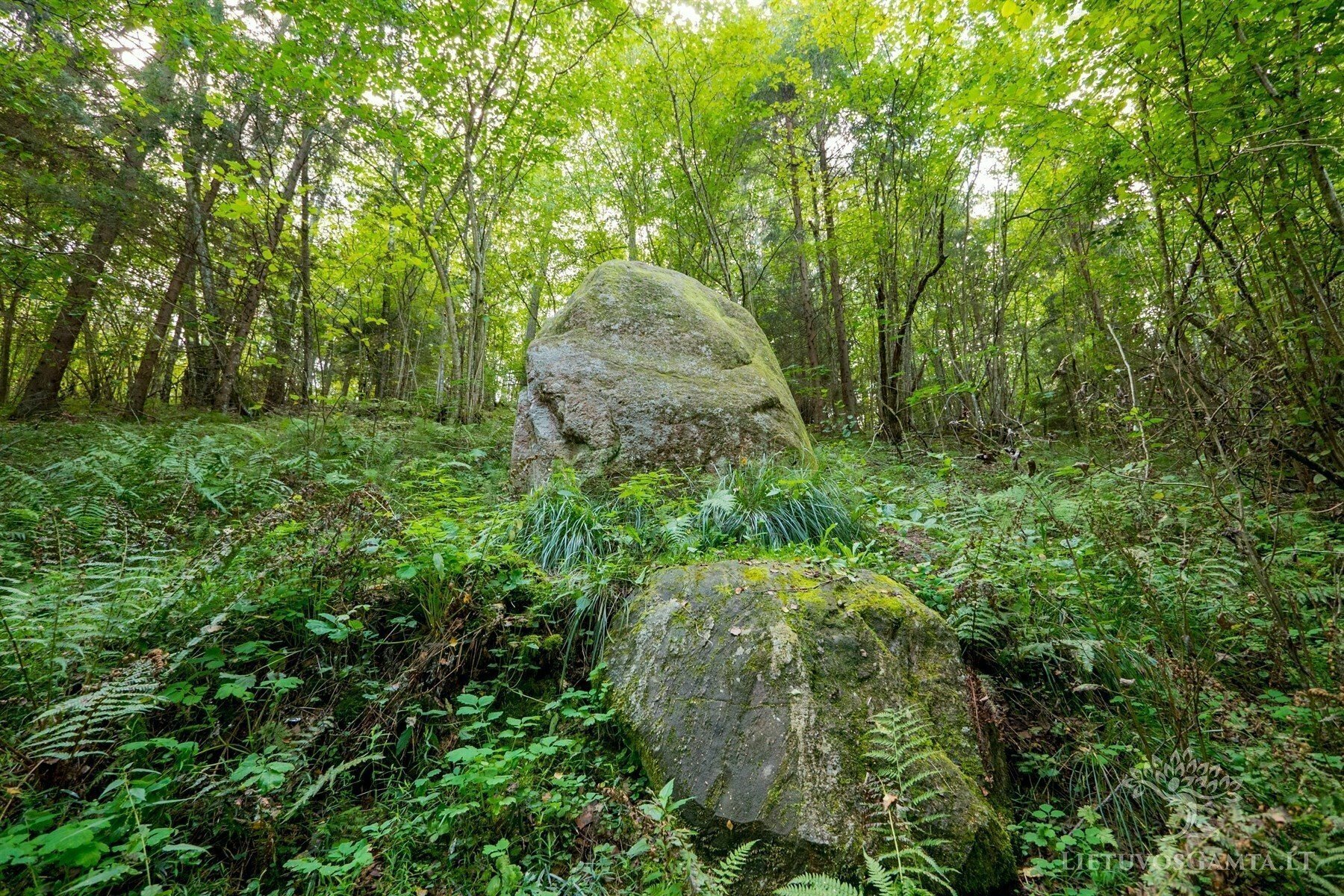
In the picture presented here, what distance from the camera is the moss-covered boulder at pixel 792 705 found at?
1639 millimetres

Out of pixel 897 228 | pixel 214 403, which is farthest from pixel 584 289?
pixel 214 403

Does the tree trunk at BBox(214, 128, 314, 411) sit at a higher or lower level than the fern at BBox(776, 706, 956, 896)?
higher

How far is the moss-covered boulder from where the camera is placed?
1.64 m

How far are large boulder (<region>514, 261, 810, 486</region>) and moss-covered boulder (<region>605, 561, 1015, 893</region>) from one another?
1.82 meters

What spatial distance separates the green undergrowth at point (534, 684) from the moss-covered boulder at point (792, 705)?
0.17m

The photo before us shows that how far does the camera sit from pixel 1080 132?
422cm

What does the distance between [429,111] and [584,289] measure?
4.83 m

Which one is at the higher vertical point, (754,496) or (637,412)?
(637,412)

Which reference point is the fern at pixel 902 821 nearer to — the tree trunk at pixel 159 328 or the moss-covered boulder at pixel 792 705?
the moss-covered boulder at pixel 792 705

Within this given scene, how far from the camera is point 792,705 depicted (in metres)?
1.94

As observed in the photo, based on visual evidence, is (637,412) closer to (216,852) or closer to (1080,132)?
(216,852)

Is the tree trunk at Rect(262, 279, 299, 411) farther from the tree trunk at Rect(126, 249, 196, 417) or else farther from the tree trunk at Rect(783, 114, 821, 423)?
the tree trunk at Rect(783, 114, 821, 423)

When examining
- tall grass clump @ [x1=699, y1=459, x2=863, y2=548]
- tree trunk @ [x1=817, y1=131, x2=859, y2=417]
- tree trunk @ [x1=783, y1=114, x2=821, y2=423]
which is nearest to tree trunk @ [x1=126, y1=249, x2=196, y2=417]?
tall grass clump @ [x1=699, y1=459, x2=863, y2=548]

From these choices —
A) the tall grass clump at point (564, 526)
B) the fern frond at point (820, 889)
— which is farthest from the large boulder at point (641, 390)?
the fern frond at point (820, 889)
